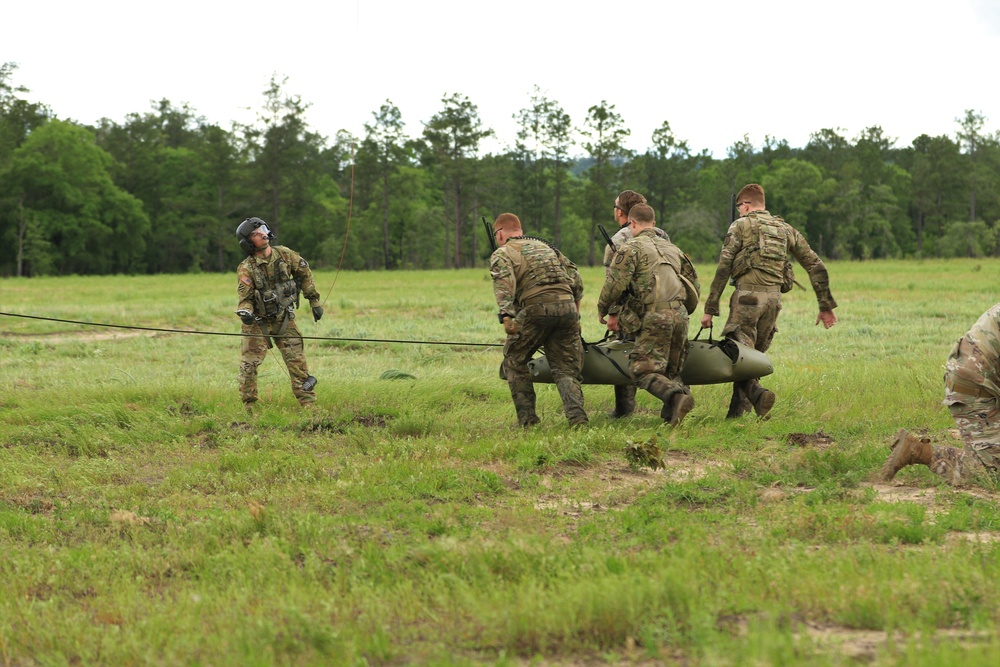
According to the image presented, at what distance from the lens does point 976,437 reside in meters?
6.80

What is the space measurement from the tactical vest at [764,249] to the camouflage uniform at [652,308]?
30.4 inches

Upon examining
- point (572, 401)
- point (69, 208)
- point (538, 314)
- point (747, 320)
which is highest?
point (69, 208)

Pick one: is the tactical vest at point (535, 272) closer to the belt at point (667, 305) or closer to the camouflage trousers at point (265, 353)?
the belt at point (667, 305)

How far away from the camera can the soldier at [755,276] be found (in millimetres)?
9719

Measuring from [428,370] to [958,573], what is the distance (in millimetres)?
9763

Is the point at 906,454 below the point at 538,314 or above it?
below

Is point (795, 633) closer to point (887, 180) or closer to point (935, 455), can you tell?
point (935, 455)

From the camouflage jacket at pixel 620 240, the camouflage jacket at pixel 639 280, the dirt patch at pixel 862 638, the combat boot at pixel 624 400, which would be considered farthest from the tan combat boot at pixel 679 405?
the dirt patch at pixel 862 638

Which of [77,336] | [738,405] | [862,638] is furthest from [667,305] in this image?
[77,336]

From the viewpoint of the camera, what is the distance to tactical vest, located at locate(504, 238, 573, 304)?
30.1 ft

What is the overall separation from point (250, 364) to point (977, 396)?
689 centimetres

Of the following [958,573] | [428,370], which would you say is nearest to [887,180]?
[428,370]

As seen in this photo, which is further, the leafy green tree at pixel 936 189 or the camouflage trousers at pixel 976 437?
the leafy green tree at pixel 936 189

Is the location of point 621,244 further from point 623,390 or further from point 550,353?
point 623,390
